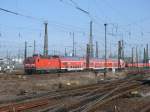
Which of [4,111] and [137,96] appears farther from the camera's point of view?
[137,96]

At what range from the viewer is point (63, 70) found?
72.4m

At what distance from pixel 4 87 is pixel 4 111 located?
1701cm

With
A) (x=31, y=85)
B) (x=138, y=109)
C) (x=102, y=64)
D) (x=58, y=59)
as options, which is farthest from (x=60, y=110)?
(x=102, y=64)

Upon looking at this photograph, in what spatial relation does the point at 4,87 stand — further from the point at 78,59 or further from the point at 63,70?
the point at 78,59

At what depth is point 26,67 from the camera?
65.4 metres

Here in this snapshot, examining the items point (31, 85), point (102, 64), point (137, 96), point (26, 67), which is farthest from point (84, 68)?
point (137, 96)

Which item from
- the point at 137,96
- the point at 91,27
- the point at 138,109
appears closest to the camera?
the point at 138,109

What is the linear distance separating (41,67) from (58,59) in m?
6.47

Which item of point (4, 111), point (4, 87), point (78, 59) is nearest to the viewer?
point (4, 111)

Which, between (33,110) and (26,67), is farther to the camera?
(26,67)

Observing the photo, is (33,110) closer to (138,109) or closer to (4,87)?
(138,109)

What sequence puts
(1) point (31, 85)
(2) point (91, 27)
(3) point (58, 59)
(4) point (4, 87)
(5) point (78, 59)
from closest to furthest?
(4) point (4, 87) → (1) point (31, 85) → (2) point (91, 27) → (3) point (58, 59) → (5) point (78, 59)

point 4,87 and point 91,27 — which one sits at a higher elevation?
point 91,27

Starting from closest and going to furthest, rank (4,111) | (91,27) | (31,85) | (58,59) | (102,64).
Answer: (4,111) → (31,85) → (91,27) → (58,59) → (102,64)
